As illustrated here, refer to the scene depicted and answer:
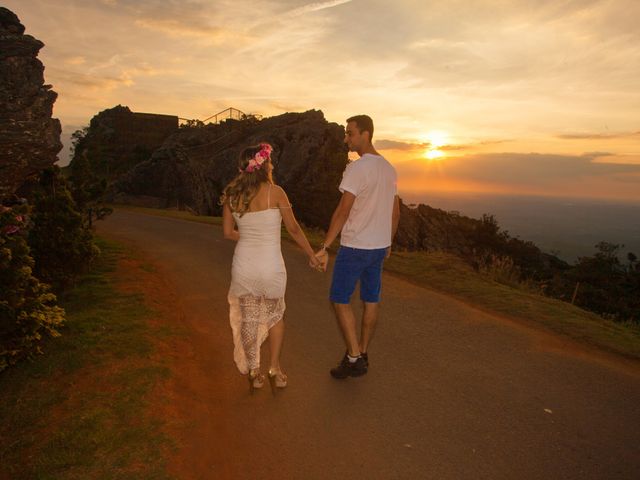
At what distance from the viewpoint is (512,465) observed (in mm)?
3676

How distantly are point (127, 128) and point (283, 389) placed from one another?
55.4 metres

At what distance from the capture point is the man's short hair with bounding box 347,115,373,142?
4.79m

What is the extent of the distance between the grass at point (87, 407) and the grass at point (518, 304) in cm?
567

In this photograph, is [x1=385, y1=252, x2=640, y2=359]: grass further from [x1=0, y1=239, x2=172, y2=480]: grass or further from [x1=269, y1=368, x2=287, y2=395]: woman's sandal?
[x1=0, y1=239, x2=172, y2=480]: grass

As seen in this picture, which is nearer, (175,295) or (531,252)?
(175,295)

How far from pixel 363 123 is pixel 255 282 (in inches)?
76.9

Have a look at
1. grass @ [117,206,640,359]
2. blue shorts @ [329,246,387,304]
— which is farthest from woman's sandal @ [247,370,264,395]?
grass @ [117,206,640,359]

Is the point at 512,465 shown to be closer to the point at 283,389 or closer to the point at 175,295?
the point at 283,389

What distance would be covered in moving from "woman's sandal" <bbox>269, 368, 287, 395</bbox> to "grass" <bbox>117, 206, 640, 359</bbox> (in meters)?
4.49

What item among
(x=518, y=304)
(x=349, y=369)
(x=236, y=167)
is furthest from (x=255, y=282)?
(x=236, y=167)

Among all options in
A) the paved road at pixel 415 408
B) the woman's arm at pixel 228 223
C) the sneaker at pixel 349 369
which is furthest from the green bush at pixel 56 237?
the sneaker at pixel 349 369

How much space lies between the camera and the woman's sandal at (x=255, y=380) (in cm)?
474

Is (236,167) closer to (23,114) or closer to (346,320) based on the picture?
(23,114)

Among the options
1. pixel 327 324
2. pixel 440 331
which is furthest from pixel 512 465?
pixel 327 324
